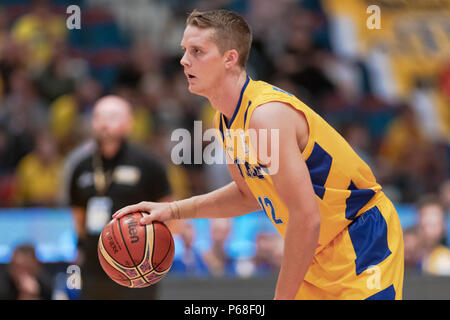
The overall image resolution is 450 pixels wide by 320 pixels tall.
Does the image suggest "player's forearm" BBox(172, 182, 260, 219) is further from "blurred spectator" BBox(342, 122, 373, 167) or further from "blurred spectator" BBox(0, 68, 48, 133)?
"blurred spectator" BBox(0, 68, 48, 133)

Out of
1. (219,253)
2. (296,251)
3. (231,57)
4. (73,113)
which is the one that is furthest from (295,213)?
(73,113)

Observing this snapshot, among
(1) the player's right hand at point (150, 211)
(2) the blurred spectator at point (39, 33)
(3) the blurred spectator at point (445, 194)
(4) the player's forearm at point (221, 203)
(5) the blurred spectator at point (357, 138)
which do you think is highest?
(2) the blurred spectator at point (39, 33)

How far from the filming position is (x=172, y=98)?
9031mm

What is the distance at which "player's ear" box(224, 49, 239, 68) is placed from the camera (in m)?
3.19

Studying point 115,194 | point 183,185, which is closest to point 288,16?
point 183,185

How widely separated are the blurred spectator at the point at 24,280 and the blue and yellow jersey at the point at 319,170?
10.6 ft

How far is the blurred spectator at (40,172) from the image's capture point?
311 inches

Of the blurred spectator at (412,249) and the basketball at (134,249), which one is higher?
the blurred spectator at (412,249)

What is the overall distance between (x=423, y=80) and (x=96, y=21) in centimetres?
510

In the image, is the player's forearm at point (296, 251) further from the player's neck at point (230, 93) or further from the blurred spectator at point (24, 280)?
the blurred spectator at point (24, 280)

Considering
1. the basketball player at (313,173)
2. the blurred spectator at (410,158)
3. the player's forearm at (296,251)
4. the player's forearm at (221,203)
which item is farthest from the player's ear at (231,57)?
the blurred spectator at (410,158)

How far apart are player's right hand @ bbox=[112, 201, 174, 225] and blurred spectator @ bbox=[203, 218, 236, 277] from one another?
313 cm

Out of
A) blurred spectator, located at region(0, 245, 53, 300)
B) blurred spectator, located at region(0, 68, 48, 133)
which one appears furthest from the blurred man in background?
blurred spectator, located at region(0, 68, 48, 133)

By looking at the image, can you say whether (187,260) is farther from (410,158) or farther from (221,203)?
(410,158)
